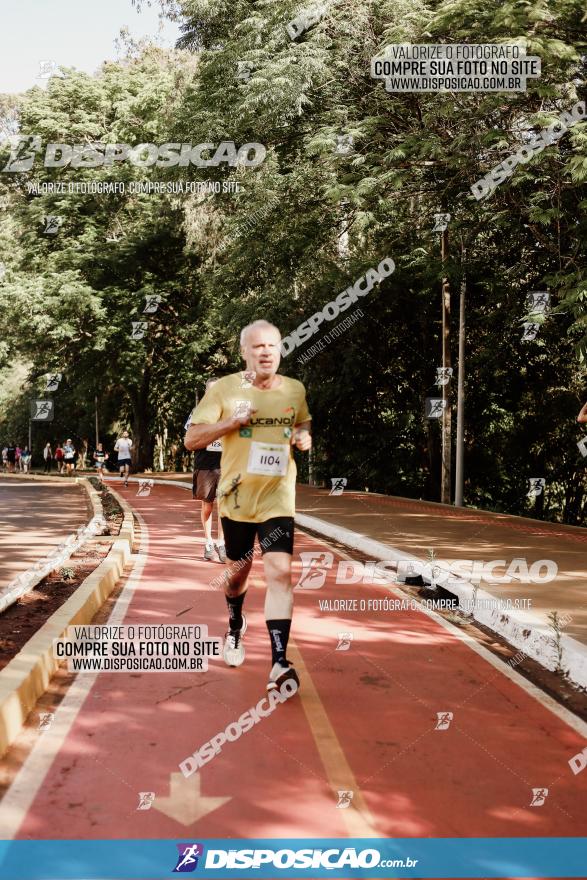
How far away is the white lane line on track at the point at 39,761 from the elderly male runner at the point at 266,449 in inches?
48.0

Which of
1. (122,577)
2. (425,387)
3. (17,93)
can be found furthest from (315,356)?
(17,93)

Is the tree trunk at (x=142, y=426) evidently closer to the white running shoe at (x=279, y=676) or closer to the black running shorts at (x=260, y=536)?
the black running shorts at (x=260, y=536)

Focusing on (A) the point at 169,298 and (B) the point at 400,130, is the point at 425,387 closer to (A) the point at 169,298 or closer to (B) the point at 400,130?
(B) the point at 400,130

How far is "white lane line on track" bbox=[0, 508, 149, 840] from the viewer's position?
3.94 m

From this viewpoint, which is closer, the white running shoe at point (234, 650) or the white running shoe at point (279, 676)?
the white running shoe at point (279, 676)

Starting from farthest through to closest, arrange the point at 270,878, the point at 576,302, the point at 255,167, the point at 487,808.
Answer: the point at 255,167
the point at 576,302
the point at 487,808
the point at 270,878

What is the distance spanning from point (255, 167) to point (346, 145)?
14.9 feet

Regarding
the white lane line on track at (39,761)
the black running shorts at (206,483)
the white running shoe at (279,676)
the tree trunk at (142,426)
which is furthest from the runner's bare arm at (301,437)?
the tree trunk at (142,426)

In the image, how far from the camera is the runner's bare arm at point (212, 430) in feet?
17.8

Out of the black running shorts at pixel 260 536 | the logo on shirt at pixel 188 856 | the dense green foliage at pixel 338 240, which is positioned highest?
the dense green foliage at pixel 338 240

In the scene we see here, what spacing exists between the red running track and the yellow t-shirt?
120cm

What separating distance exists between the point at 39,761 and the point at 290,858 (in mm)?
1587

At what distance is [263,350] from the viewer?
5500mm

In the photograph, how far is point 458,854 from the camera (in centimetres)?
369
